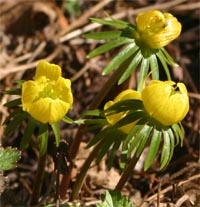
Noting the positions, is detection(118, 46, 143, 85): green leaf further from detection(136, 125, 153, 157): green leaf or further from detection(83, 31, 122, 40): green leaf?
detection(136, 125, 153, 157): green leaf

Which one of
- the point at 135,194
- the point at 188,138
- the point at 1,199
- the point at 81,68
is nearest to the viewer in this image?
the point at 1,199

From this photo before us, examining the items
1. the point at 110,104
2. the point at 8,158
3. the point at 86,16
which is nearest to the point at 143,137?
the point at 110,104

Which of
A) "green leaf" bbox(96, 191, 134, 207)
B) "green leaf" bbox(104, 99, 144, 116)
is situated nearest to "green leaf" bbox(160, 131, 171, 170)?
"green leaf" bbox(104, 99, 144, 116)

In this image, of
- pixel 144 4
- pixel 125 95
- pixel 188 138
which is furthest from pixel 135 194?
pixel 144 4

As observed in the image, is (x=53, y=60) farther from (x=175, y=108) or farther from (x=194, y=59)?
(x=175, y=108)

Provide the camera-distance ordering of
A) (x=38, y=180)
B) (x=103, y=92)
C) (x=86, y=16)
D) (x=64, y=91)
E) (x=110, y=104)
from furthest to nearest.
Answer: (x=86, y=16) → (x=103, y=92) → (x=38, y=180) → (x=110, y=104) → (x=64, y=91)

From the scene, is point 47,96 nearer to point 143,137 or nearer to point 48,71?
point 48,71

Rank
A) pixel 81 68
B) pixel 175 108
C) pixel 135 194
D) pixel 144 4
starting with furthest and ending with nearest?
pixel 144 4 → pixel 81 68 → pixel 135 194 → pixel 175 108
